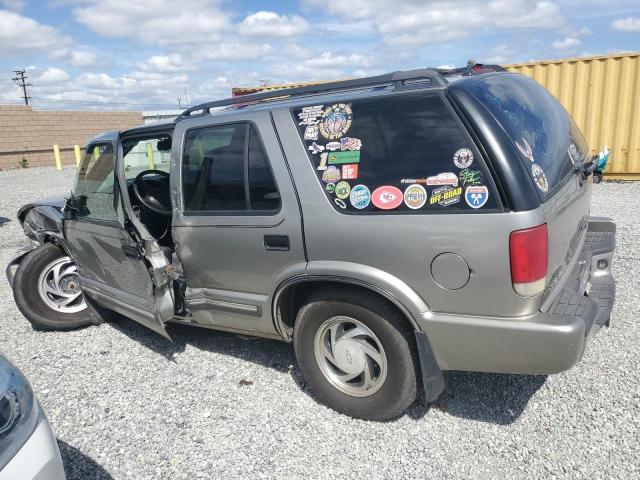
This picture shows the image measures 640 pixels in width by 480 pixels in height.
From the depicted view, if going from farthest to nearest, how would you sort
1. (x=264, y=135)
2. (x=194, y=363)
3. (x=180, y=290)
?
(x=194, y=363), (x=180, y=290), (x=264, y=135)

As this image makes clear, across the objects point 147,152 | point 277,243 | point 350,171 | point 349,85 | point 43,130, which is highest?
point 43,130

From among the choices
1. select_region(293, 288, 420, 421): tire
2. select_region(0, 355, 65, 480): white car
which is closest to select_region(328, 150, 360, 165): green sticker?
select_region(293, 288, 420, 421): tire

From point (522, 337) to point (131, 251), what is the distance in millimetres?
2638

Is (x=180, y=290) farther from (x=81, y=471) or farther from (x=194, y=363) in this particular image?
(x=81, y=471)

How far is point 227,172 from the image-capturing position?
3.17 metres

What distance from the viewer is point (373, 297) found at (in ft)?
8.89

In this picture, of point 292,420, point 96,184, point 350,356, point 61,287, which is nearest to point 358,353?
point 350,356

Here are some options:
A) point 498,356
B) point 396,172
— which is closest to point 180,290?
point 396,172

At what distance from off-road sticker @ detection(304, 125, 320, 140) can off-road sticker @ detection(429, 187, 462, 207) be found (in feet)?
2.58

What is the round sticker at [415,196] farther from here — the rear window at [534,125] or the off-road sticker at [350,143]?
the rear window at [534,125]

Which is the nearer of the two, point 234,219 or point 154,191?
point 234,219

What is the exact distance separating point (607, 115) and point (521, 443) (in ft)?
30.3

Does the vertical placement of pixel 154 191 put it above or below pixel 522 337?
above

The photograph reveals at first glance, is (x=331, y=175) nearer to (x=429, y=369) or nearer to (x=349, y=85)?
(x=349, y=85)
